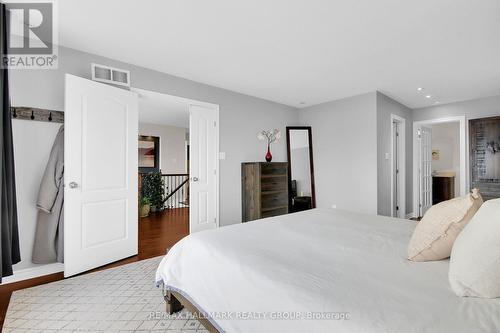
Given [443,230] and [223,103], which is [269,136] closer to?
[223,103]

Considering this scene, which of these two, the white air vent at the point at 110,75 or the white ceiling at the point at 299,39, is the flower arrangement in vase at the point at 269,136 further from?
the white air vent at the point at 110,75

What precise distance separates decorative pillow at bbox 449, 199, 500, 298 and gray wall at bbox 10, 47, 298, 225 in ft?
11.0

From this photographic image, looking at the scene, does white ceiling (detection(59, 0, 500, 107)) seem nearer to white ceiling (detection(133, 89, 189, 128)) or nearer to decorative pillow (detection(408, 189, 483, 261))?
white ceiling (detection(133, 89, 189, 128))

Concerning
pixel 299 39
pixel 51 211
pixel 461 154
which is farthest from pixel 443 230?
pixel 461 154

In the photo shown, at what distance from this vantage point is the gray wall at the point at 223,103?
247 cm

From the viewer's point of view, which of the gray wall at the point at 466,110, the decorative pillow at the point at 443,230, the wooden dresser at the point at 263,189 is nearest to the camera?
the decorative pillow at the point at 443,230

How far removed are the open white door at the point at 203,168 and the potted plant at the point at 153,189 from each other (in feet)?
8.63

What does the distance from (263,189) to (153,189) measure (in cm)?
317

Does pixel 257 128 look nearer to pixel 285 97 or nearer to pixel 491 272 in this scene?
pixel 285 97

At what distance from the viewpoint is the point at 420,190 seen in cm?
538

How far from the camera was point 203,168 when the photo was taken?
3816mm

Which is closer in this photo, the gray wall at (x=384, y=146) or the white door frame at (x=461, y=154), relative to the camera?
the gray wall at (x=384, y=146)

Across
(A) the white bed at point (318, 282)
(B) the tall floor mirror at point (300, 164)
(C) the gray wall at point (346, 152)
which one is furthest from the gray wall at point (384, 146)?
(A) the white bed at point (318, 282)

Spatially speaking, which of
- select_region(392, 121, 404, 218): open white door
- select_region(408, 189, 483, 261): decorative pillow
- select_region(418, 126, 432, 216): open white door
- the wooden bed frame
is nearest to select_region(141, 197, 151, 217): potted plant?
the wooden bed frame
